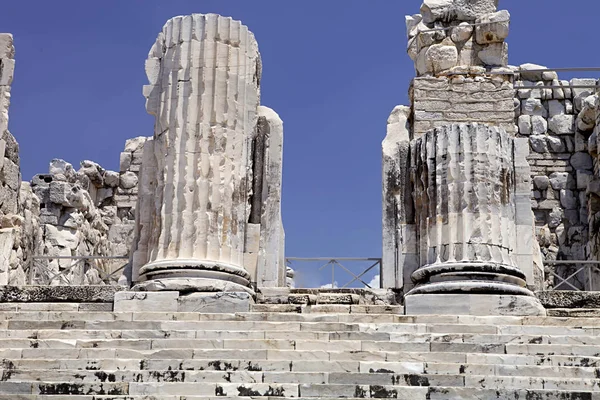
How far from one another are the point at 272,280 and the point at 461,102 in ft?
12.4

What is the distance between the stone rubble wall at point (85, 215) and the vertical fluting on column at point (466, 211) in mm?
8990

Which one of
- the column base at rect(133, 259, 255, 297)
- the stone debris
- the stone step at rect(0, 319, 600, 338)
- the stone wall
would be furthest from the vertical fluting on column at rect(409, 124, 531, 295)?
the stone debris

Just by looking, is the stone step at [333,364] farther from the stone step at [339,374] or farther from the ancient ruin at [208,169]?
the ancient ruin at [208,169]

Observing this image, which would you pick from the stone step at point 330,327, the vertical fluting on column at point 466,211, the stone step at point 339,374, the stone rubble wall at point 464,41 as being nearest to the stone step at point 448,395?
A: the stone step at point 339,374

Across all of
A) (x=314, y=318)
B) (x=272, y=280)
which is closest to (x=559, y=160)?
(x=272, y=280)

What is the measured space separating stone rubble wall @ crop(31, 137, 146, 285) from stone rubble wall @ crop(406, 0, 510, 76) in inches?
291

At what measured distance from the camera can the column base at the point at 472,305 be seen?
13.8 m

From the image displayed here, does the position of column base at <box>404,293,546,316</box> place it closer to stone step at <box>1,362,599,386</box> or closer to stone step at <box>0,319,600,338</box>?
stone step at <box>0,319,600,338</box>

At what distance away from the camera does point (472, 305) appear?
13852 mm

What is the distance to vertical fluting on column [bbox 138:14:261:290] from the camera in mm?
14484

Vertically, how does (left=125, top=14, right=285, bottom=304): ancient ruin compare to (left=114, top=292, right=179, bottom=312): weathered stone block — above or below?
above

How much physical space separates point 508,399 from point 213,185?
5446 mm

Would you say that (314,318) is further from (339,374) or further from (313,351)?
(339,374)

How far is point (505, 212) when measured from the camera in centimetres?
1483
